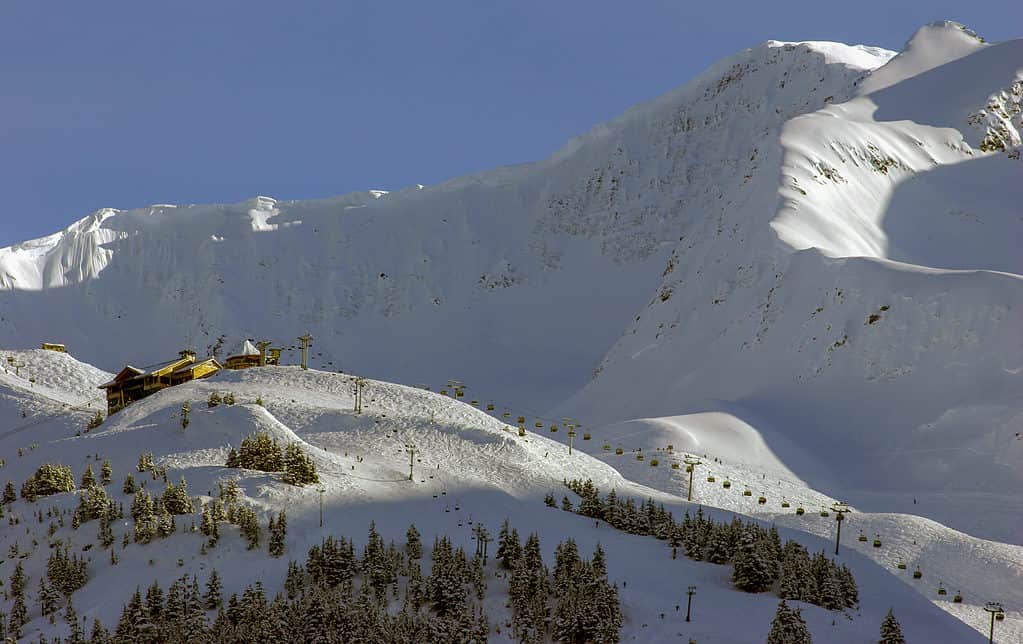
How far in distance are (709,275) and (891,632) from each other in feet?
271

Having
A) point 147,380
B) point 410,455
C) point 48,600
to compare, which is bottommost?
point 48,600

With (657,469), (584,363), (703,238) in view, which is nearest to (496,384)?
(584,363)

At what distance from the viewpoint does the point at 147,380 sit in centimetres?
9069

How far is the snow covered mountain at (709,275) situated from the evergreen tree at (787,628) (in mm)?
36478

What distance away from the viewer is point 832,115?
139 metres

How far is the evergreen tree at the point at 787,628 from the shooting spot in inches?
1693

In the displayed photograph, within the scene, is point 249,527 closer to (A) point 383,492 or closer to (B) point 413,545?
(B) point 413,545

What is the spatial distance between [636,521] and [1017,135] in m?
113

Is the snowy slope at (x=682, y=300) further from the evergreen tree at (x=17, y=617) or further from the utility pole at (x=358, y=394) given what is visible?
the evergreen tree at (x=17, y=617)

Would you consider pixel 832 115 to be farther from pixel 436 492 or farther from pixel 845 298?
pixel 436 492

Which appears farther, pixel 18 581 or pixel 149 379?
pixel 149 379

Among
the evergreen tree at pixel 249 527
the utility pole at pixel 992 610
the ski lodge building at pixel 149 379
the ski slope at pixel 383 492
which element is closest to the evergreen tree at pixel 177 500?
the ski slope at pixel 383 492

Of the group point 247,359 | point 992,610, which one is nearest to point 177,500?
point 992,610

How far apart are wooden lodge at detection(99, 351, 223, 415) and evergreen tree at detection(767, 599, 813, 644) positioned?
59272 mm
